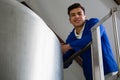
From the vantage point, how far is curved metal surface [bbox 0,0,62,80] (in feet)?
3.25

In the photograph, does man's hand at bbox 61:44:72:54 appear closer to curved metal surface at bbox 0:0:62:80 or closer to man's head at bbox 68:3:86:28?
man's head at bbox 68:3:86:28

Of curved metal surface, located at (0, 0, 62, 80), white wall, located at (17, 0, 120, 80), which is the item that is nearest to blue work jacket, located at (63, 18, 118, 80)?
curved metal surface, located at (0, 0, 62, 80)

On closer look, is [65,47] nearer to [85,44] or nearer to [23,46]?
[85,44]

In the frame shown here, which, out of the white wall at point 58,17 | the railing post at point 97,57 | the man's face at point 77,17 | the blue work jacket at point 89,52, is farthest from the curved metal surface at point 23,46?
the white wall at point 58,17

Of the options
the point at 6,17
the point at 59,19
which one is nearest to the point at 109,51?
the point at 6,17

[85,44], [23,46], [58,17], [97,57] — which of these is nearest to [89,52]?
[85,44]

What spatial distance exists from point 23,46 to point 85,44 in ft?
1.59

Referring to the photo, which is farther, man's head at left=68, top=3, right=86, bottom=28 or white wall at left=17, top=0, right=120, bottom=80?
white wall at left=17, top=0, right=120, bottom=80

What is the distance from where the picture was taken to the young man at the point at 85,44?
142 cm

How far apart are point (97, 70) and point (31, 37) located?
0.36 meters

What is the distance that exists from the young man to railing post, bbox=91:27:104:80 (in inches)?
4.2

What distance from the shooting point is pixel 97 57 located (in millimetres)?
1306

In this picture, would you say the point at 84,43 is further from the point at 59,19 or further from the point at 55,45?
the point at 59,19

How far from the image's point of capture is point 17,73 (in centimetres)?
99
